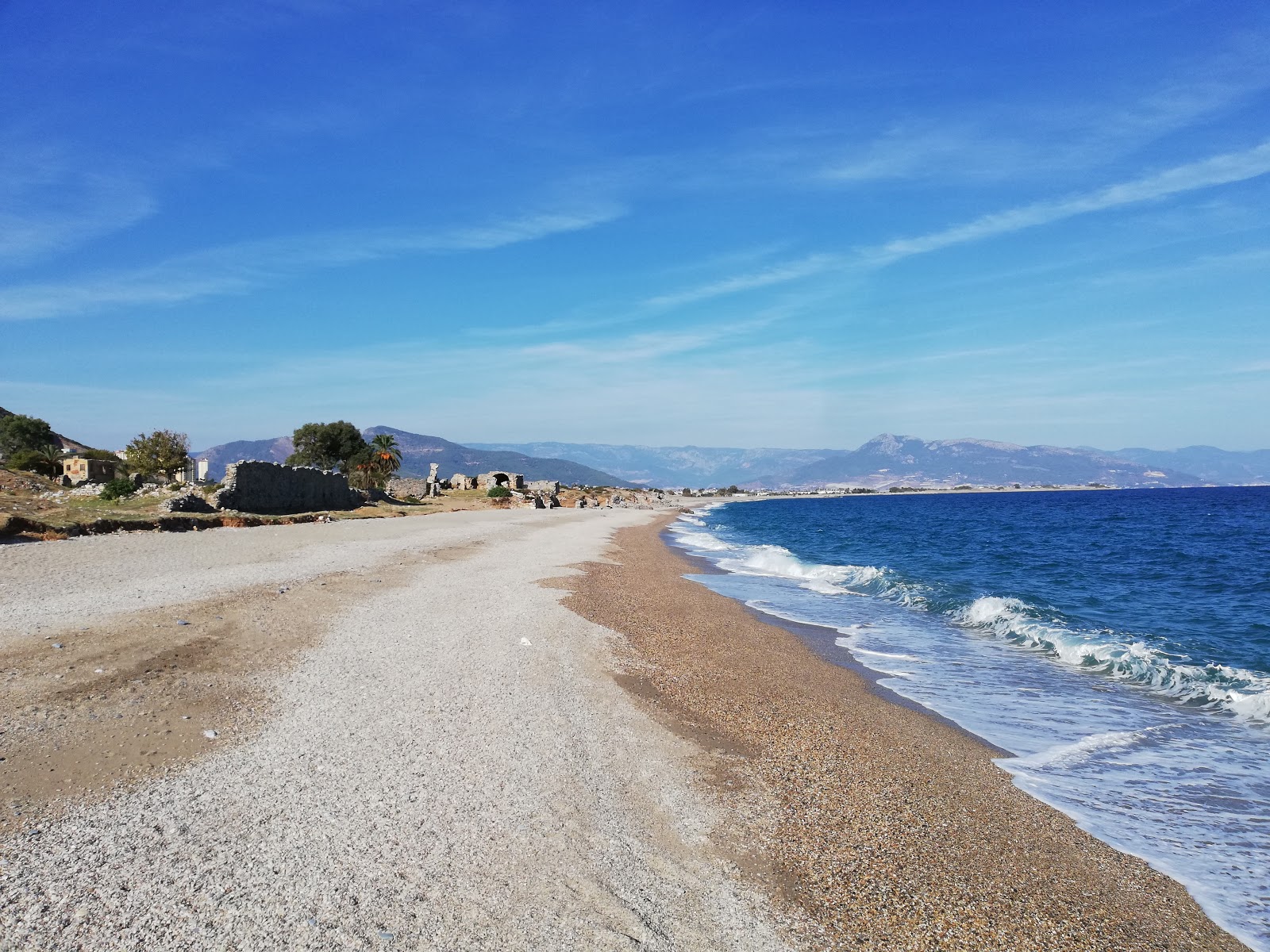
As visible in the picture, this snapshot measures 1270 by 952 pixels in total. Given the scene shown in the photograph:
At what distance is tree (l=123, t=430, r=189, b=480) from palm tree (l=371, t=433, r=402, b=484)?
22.4 metres

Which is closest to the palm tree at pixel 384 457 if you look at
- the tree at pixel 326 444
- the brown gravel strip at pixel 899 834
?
the tree at pixel 326 444

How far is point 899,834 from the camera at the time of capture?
222 inches

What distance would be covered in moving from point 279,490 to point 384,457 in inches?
1367

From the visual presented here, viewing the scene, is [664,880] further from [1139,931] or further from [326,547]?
[326,547]

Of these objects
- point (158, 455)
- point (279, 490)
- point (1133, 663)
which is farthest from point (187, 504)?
point (1133, 663)

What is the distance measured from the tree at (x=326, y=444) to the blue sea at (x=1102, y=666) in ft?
173

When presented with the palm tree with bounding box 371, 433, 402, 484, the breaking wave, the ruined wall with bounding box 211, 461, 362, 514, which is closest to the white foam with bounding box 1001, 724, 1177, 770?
the breaking wave

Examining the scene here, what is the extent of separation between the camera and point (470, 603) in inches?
535

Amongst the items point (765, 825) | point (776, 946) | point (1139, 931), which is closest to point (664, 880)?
point (776, 946)

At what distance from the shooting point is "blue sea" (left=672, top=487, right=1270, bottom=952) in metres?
6.21

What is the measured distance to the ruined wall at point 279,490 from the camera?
97.1 feet

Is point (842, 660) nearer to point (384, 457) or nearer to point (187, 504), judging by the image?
point (187, 504)

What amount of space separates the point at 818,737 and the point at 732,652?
12.9 ft

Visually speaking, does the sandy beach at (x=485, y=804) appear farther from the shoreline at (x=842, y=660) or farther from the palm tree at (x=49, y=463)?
the palm tree at (x=49, y=463)
